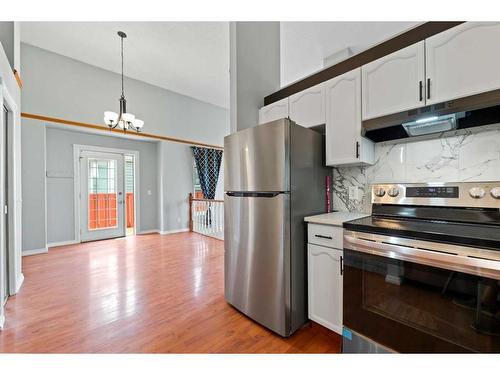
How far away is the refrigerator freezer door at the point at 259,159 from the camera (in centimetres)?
167

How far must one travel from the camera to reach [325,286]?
169 cm

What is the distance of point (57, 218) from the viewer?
14.5 feet

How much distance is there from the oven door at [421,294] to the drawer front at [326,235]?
6.2 inches

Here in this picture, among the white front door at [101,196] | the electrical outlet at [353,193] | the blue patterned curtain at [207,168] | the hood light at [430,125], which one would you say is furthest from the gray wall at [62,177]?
the hood light at [430,125]

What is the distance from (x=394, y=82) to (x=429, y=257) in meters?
1.19

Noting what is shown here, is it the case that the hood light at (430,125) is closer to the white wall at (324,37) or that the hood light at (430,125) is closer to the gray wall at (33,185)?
the white wall at (324,37)

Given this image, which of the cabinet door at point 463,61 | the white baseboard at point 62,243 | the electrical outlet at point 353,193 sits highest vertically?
the cabinet door at point 463,61

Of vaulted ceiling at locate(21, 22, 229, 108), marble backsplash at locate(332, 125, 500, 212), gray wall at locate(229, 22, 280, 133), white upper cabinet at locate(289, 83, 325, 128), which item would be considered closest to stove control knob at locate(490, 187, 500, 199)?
marble backsplash at locate(332, 125, 500, 212)

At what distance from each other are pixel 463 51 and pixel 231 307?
2538 millimetres

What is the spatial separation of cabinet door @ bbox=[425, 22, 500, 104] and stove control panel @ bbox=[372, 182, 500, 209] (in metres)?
0.56

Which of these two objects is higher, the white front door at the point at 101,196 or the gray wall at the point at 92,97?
the gray wall at the point at 92,97

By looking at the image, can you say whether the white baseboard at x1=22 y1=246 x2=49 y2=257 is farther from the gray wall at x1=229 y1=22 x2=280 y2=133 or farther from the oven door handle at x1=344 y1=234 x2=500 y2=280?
the oven door handle at x1=344 y1=234 x2=500 y2=280

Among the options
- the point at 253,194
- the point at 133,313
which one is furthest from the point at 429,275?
the point at 133,313
